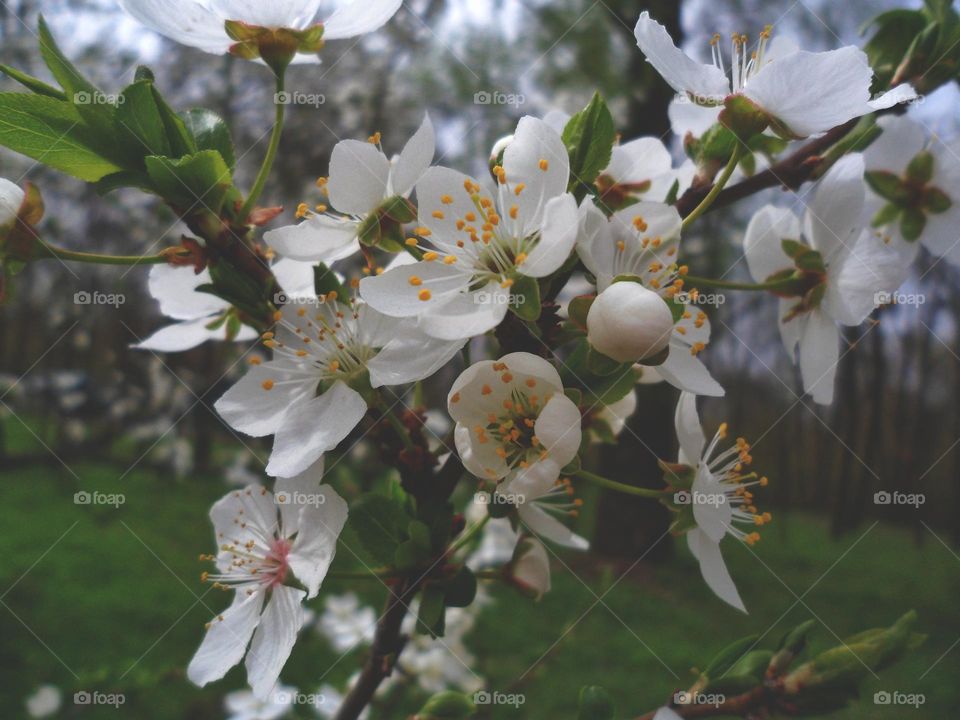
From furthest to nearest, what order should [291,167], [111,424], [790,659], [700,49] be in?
[111,424] < [700,49] < [291,167] < [790,659]

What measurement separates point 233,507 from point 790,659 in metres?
0.61

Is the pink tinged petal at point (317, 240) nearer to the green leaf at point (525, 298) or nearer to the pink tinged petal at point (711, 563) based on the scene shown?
the green leaf at point (525, 298)

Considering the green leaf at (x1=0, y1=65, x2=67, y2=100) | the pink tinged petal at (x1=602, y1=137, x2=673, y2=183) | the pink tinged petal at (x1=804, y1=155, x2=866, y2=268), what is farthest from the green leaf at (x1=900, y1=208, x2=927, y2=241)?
the green leaf at (x1=0, y1=65, x2=67, y2=100)

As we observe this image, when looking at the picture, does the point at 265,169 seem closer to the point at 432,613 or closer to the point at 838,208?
the point at 432,613

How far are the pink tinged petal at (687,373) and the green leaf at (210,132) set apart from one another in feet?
1.48

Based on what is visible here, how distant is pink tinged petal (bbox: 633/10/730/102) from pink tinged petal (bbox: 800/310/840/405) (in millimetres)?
260

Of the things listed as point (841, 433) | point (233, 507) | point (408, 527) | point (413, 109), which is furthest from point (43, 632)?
point (841, 433)

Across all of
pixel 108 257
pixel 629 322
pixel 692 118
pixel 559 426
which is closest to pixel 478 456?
pixel 559 426

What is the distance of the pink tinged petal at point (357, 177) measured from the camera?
2.22 ft

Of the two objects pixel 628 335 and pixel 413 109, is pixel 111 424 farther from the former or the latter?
pixel 628 335

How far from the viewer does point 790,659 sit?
644mm

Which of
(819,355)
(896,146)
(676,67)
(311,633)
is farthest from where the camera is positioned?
(311,633)

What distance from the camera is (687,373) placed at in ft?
2.02

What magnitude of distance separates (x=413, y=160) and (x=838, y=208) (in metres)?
0.43
